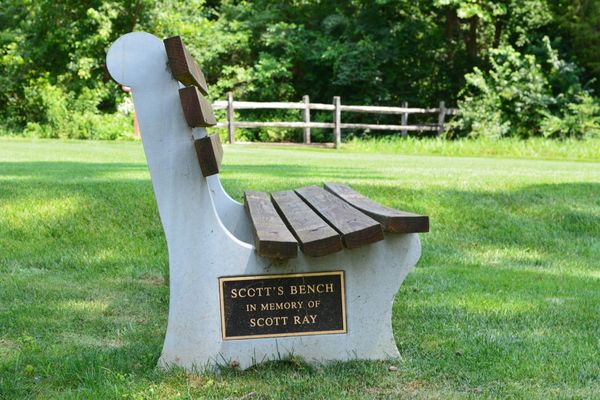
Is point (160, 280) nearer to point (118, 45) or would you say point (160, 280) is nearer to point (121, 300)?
point (121, 300)

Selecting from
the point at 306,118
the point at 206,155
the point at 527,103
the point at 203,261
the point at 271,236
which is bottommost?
the point at 306,118

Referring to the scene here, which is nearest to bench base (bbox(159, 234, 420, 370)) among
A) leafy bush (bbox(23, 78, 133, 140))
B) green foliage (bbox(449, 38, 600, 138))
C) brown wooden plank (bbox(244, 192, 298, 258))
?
brown wooden plank (bbox(244, 192, 298, 258))

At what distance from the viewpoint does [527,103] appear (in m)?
22.1

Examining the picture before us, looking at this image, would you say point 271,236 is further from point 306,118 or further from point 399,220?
point 306,118

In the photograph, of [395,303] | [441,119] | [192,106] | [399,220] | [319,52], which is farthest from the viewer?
[319,52]

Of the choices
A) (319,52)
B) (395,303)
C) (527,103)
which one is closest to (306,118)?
(319,52)

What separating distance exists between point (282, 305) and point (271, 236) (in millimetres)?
303

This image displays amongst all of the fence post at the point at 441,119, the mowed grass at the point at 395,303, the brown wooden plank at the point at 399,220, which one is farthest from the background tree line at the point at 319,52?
the brown wooden plank at the point at 399,220

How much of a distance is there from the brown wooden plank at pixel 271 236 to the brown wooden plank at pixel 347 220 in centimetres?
19

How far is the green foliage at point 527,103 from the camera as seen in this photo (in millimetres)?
21094

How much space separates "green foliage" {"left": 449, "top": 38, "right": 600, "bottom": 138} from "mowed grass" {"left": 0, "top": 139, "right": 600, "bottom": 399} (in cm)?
1342

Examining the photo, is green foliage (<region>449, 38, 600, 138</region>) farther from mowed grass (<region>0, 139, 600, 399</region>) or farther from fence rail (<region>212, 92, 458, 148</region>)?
mowed grass (<region>0, 139, 600, 399</region>)

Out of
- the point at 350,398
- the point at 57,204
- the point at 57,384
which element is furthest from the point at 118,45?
the point at 57,204

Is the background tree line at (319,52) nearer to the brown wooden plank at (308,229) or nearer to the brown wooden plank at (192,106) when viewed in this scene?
the brown wooden plank at (308,229)
